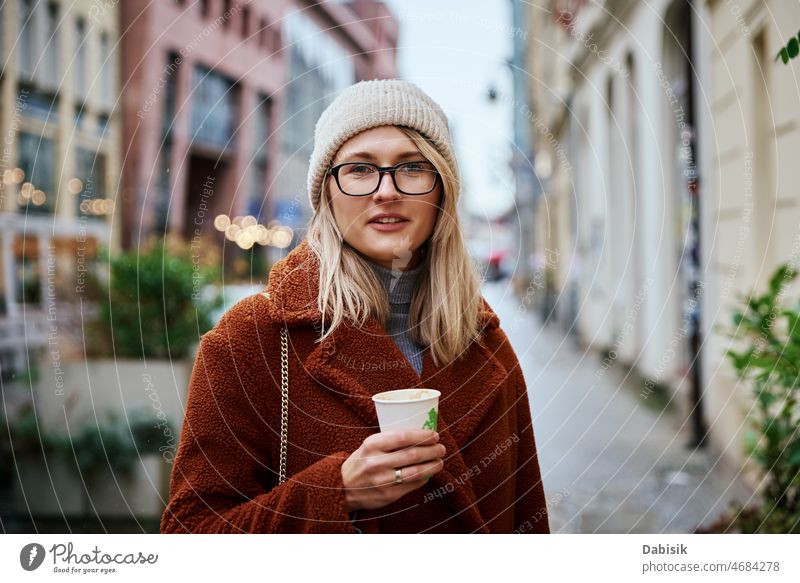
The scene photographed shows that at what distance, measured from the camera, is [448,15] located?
2113 mm

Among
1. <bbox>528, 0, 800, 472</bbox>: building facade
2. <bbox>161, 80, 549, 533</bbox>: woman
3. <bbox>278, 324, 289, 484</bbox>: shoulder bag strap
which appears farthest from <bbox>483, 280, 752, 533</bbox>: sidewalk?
<bbox>278, 324, 289, 484</bbox>: shoulder bag strap

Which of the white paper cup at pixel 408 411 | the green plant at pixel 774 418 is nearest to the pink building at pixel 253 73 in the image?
the white paper cup at pixel 408 411

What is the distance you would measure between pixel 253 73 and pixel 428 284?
1.28 metres

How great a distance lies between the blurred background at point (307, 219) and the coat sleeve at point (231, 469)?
568 millimetres

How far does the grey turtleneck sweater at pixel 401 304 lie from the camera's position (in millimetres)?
1597

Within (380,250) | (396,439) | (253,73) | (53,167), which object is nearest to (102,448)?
(53,167)

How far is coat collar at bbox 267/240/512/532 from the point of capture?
1479 mm

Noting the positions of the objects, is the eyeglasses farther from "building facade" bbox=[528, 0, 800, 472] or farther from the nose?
"building facade" bbox=[528, 0, 800, 472]

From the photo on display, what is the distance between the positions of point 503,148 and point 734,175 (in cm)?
228

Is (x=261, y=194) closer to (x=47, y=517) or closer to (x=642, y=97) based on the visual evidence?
(x=47, y=517)

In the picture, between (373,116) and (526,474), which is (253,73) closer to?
(373,116)

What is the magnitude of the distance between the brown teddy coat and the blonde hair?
29 millimetres

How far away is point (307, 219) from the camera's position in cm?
175

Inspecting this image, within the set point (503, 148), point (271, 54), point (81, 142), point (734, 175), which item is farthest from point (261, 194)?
point (734, 175)
